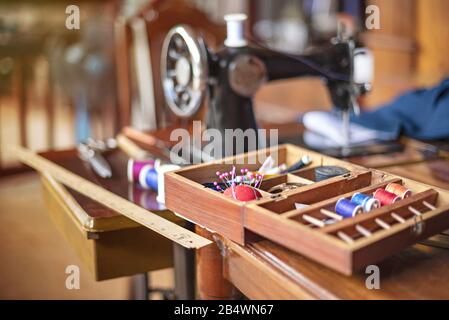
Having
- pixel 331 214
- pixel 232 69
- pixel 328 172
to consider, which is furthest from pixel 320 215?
pixel 232 69

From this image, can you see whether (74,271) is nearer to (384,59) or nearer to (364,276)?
(364,276)

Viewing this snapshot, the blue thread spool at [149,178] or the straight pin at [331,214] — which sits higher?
the straight pin at [331,214]

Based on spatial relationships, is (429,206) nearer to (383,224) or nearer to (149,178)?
(383,224)

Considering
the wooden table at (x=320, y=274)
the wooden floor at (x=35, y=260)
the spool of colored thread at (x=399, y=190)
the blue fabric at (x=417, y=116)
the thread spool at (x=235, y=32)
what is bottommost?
the wooden floor at (x=35, y=260)

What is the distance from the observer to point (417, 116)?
1.88 m

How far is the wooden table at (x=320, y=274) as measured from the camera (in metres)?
0.85

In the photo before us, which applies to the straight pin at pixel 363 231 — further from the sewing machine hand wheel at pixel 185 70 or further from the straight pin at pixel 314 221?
the sewing machine hand wheel at pixel 185 70

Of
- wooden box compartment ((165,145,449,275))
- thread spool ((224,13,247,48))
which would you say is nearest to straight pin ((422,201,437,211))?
wooden box compartment ((165,145,449,275))

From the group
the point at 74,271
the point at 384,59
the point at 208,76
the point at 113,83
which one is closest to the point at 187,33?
the point at 208,76

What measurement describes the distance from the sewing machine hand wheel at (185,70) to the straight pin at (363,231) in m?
0.71

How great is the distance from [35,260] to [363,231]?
2.43 m

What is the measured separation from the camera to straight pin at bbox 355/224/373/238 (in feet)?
2.77

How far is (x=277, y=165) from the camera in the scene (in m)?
1.30

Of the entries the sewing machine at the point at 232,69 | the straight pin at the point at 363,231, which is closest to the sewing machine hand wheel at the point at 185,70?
the sewing machine at the point at 232,69
